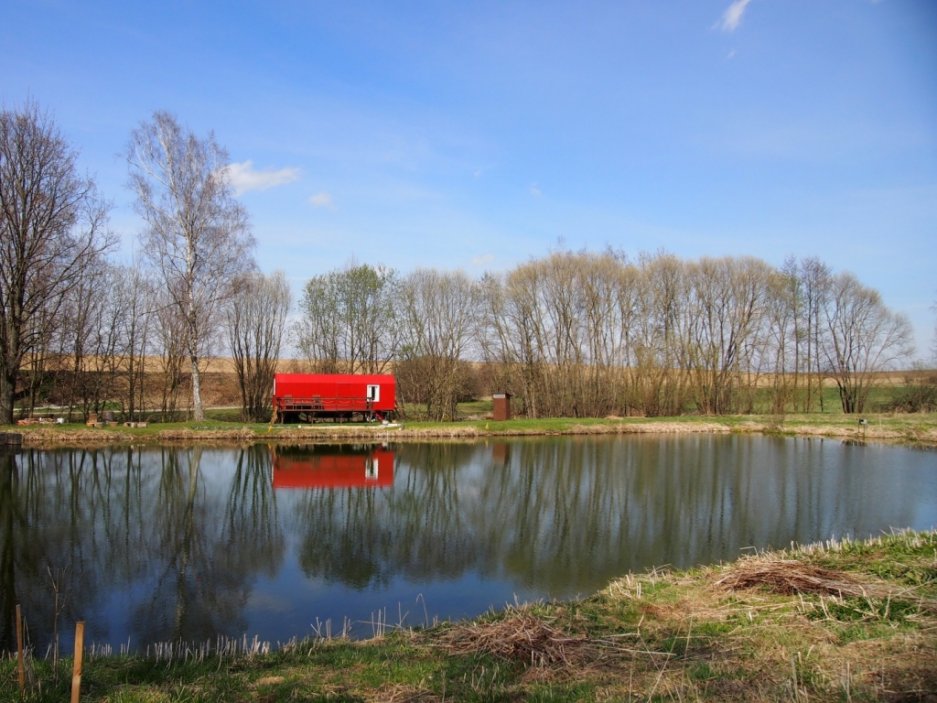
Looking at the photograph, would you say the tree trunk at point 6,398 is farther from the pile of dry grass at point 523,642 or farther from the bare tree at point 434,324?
the pile of dry grass at point 523,642

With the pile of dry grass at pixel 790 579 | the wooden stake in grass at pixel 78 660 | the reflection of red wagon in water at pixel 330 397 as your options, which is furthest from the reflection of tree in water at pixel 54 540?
the reflection of red wagon in water at pixel 330 397

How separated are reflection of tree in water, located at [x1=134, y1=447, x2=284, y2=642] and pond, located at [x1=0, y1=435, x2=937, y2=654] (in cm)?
4

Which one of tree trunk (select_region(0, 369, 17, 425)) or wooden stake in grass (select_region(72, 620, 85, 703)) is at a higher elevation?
tree trunk (select_region(0, 369, 17, 425))

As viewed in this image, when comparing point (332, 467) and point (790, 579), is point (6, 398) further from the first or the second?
point (790, 579)

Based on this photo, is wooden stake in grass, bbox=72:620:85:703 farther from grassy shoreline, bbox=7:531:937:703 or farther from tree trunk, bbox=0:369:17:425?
tree trunk, bbox=0:369:17:425

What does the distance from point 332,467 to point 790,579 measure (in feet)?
53.1

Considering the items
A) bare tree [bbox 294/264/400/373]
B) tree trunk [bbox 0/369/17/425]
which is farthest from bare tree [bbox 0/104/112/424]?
bare tree [bbox 294/264/400/373]

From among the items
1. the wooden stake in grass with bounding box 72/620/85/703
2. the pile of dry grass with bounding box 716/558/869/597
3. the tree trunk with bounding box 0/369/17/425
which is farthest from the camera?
the tree trunk with bounding box 0/369/17/425

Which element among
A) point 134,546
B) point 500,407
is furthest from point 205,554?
point 500,407

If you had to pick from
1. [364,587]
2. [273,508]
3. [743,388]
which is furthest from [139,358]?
[743,388]

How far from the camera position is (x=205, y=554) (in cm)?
1095

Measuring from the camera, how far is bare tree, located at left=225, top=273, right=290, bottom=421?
37.0 m

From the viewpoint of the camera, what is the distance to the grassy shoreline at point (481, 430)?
25516mm

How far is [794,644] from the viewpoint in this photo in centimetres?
564
